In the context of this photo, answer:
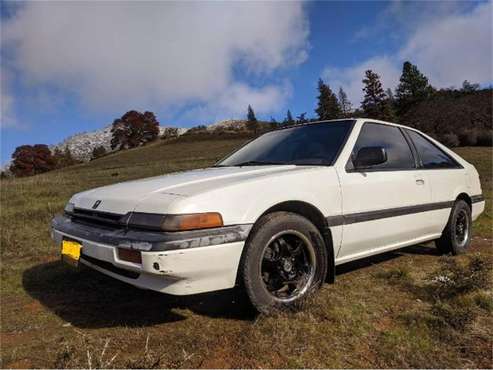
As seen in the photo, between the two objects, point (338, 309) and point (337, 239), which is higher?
point (337, 239)

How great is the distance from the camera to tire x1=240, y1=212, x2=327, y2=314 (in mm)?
2615

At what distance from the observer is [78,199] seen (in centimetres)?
336

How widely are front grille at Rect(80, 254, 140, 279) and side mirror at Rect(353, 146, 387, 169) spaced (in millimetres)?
1971

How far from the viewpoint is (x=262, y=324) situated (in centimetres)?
256

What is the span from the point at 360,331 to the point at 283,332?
50 centimetres

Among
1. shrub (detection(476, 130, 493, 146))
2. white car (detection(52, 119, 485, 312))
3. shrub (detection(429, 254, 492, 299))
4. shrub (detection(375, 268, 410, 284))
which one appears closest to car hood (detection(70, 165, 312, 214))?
white car (detection(52, 119, 485, 312))

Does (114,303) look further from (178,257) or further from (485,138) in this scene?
(485,138)

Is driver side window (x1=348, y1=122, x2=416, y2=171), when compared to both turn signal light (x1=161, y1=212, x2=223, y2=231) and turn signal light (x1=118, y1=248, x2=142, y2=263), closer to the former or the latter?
turn signal light (x1=161, y1=212, x2=223, y2=231)

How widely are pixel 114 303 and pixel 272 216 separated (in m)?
1.65

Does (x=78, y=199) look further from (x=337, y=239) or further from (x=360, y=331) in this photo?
(x=360, y=331)

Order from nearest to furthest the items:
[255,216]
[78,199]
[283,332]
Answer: [283,332], [255,216], [78,199]

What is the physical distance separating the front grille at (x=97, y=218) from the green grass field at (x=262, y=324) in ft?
2.38

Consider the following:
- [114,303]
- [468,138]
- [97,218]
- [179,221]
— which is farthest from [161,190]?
[468,138]

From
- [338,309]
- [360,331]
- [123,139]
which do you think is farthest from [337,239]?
[123,139]
